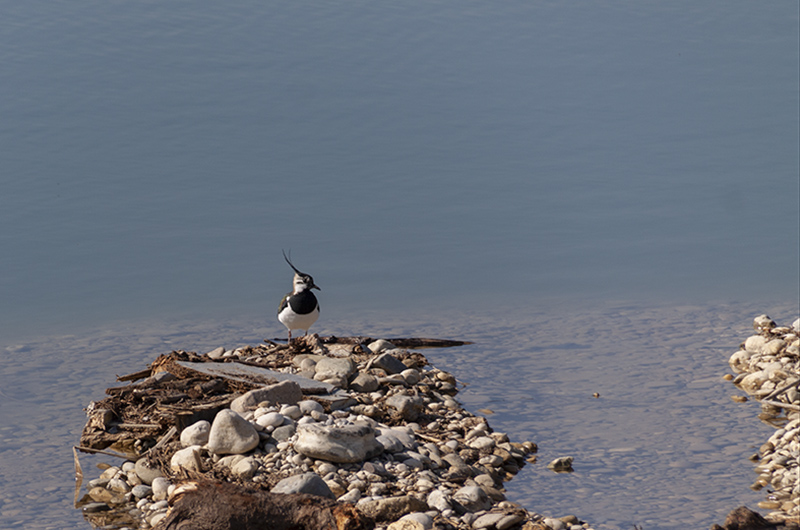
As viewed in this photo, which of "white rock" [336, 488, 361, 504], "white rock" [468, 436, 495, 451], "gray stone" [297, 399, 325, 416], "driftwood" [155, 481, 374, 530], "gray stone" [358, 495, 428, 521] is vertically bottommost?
"white rock" [468, 436, 495, 451]

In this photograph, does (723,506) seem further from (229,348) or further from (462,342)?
(229,348)

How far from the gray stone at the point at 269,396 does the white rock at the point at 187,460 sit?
0.58m

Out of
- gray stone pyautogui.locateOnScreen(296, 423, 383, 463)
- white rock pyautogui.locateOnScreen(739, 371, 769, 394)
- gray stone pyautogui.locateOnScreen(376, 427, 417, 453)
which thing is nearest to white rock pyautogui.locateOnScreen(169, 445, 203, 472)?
gray stone pyautogui.locateOnScreen(296, 423, 383, 463)

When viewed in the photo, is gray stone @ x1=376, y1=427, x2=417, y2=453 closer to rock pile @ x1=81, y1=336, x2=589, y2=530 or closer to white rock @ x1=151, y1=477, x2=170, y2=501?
rock pile @ x1=81, y1=336, x2=589, y2=530

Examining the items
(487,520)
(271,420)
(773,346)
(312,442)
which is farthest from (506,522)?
(773,346)

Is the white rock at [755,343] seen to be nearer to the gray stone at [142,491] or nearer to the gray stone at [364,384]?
the gray stone at [364,384]

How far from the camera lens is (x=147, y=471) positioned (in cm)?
634

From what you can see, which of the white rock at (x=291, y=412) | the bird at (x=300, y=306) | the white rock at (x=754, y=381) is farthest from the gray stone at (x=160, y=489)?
the white rock at (x=754, y=381)

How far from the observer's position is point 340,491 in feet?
19.0

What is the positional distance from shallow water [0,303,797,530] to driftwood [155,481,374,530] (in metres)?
1.53

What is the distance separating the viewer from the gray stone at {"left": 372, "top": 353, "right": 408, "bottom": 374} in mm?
8156

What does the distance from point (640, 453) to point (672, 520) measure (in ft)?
3.54

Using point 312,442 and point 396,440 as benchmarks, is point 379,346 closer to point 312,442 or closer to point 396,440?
point 396,440

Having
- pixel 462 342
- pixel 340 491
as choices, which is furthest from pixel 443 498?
pixel 462 342
